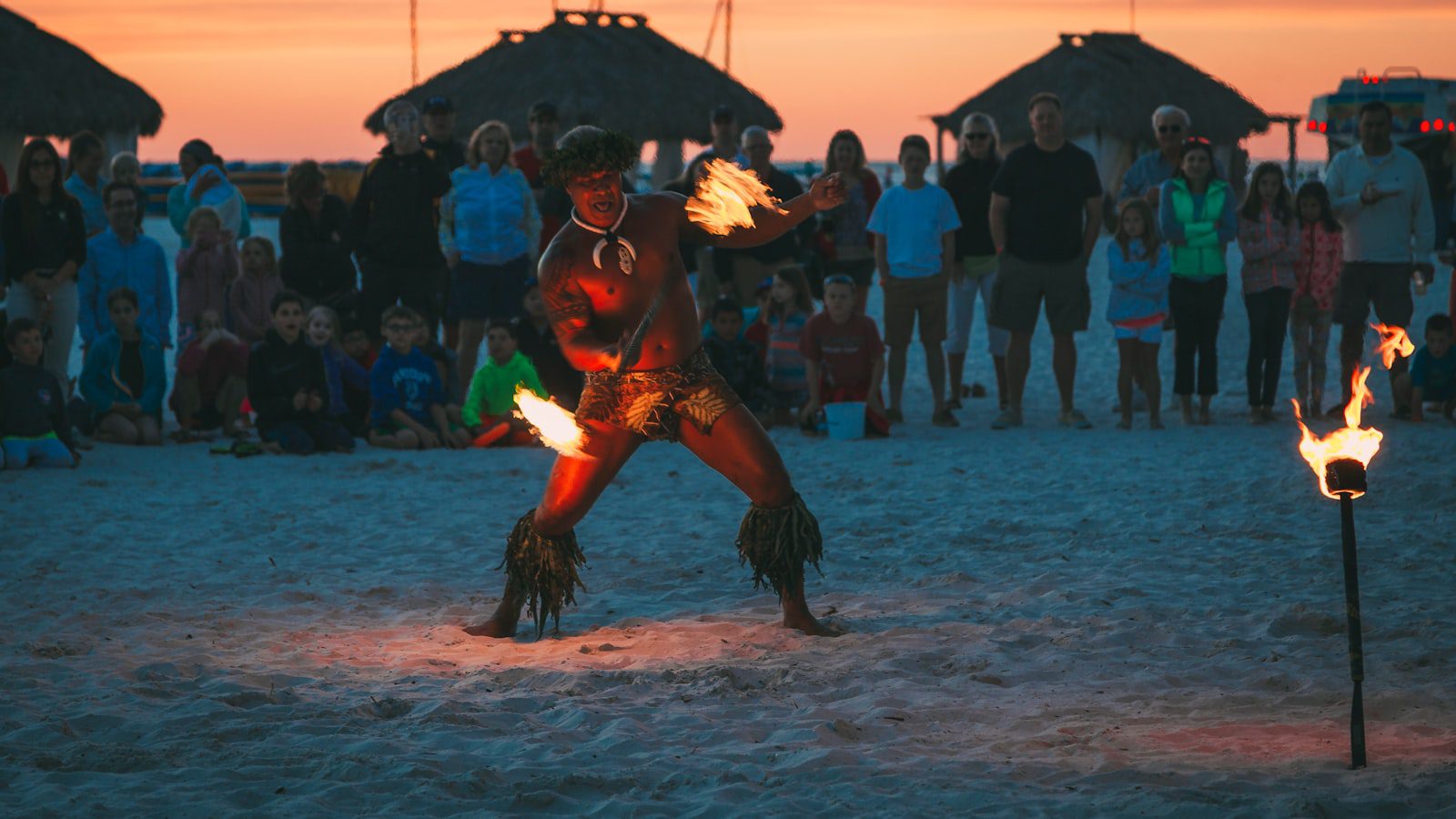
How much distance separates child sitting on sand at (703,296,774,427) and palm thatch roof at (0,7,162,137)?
53.5 ft

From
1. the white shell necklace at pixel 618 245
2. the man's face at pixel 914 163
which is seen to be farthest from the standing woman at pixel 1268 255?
the white shell necklace at pixel 618 245

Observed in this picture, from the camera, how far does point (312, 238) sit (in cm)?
1066

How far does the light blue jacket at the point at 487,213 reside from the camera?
10.4 metres

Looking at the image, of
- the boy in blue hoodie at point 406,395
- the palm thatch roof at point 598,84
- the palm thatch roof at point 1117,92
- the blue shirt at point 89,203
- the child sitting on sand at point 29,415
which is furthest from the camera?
the palm thatch roof at point 1117,92

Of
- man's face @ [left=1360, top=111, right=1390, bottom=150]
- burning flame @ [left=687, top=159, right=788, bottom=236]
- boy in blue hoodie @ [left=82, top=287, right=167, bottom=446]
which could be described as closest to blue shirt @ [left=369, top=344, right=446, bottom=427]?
boy in blue hoodie @ [left=82, top=287, right=167, bottom=446]

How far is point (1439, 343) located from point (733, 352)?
14.8 ft

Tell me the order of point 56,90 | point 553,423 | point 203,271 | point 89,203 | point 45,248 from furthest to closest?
point 56,90, point 89,203, point 203,271, point 45,248, point 553,423

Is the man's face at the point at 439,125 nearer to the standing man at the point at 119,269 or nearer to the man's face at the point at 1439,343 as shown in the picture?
the standing man at the point at 119,269

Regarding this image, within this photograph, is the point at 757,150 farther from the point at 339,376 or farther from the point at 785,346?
the point at 339,376

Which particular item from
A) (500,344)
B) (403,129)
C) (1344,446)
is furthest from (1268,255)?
(1344,446)

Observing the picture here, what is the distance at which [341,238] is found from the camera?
35.0ft

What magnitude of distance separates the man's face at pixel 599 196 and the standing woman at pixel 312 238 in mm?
5663

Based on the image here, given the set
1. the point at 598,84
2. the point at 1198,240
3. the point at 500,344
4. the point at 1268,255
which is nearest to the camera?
the point at 500,344

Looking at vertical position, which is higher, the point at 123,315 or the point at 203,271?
the point at 203,271
